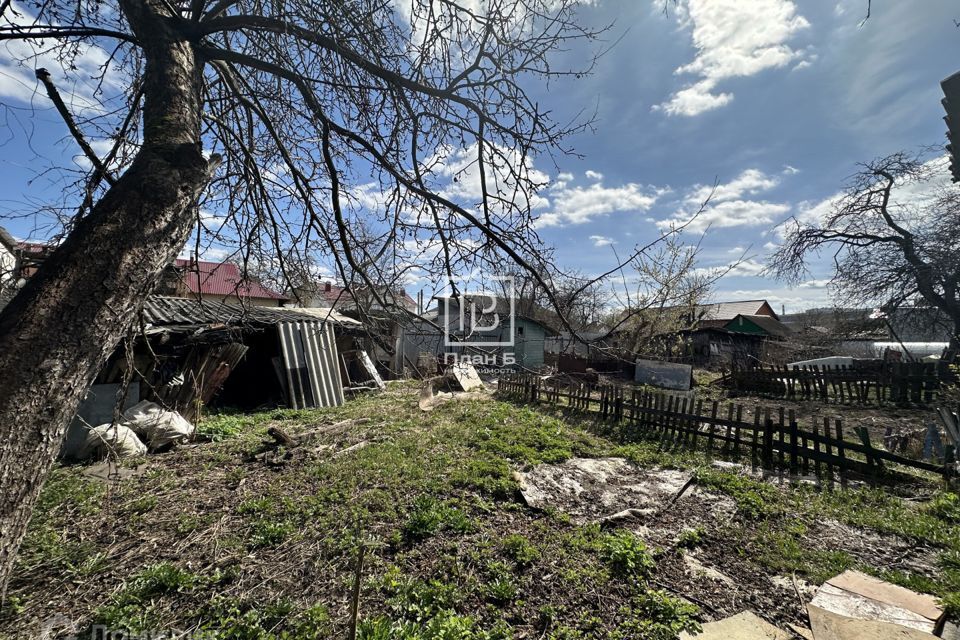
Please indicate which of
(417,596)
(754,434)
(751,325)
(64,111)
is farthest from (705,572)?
(751,325)

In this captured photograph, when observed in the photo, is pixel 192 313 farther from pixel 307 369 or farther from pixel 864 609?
pixel 864 609

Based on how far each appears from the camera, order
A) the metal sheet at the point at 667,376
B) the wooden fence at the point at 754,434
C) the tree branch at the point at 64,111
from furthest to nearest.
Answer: the metal sheet at the point at 667,376
the wooden fence at the point at 754,434
the tree branch at the point at 64,111

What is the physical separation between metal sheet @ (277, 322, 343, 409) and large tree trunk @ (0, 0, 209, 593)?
771 cm

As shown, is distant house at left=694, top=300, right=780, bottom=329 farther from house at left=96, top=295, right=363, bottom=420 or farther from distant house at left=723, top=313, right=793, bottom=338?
house at left=96, top=295, right=363, bottom=420

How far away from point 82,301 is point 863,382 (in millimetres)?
15612

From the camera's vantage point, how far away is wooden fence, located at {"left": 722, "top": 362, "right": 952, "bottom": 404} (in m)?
9.79

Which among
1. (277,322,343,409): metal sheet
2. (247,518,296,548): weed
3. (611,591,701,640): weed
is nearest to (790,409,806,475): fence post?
(611,591,701,640): weed

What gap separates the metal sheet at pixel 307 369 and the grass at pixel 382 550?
12.6 feet

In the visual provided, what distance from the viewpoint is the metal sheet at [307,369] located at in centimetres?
916

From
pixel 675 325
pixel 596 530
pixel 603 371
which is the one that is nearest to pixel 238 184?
pixel 596 530

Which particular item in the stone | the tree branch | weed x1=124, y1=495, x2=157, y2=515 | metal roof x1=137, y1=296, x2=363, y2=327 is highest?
the tree branch

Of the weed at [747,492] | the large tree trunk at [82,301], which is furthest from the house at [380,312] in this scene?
the weed at [747,492]

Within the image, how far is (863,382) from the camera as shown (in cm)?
1039

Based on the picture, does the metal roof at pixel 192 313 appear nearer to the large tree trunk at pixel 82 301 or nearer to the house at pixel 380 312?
the house at pixel 380 312
